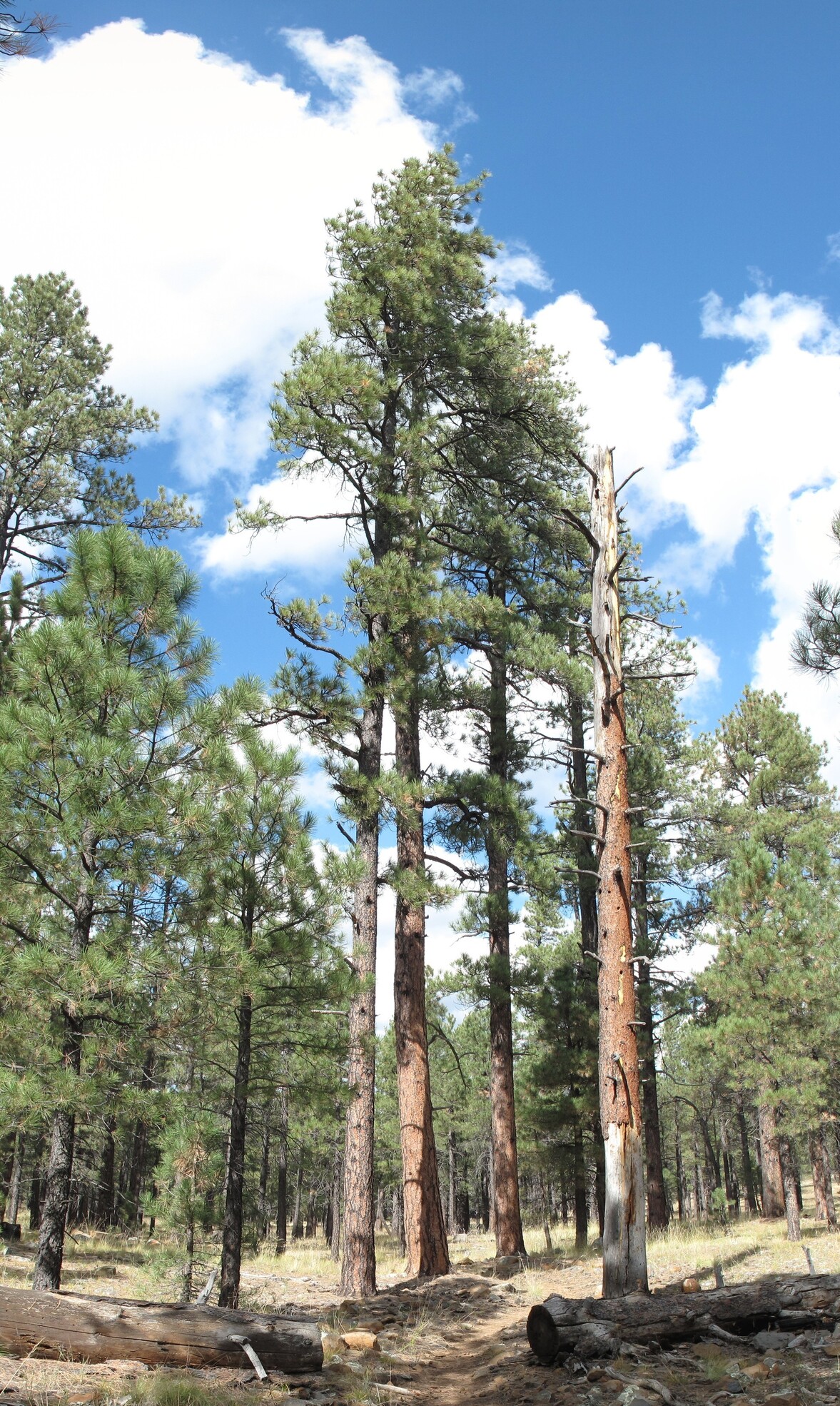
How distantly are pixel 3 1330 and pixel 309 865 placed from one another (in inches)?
189

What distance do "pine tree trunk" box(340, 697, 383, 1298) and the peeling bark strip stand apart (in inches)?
108

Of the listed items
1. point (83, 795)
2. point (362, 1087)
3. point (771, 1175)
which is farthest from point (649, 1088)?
point (83, 795)

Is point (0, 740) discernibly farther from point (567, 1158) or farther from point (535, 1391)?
point (567, 1158)

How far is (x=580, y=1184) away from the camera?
1758cm

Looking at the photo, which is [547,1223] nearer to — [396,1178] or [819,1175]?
[819,1175]

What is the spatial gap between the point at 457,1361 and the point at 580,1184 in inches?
462

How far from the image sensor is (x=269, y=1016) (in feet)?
31.4

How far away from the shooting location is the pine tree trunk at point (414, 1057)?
1059cm

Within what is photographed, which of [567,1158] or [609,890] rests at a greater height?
[609,890]

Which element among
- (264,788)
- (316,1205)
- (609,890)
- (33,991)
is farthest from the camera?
(316,1205)

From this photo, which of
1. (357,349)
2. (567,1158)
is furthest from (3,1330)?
(567,1158)

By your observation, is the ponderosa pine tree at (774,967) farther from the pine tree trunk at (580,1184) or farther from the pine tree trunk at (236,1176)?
the pine tree trunk at (236,1176)

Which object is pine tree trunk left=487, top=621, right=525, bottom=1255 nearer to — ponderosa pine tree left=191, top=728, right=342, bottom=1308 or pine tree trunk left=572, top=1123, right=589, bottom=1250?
pine tree trunk left=572, top=1123, right=589, bottom=1250

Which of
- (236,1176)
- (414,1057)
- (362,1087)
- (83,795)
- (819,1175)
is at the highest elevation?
(83,795)
